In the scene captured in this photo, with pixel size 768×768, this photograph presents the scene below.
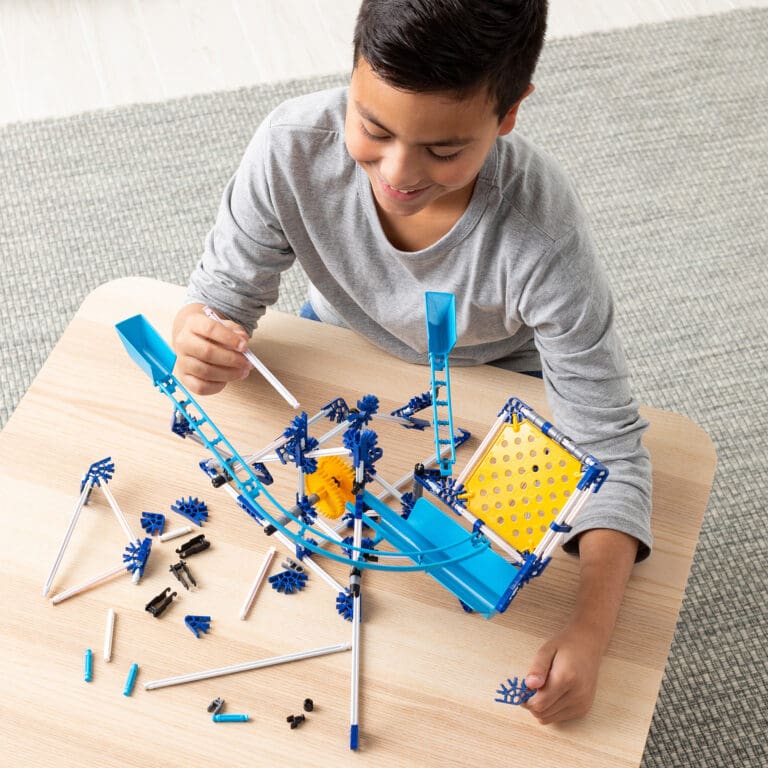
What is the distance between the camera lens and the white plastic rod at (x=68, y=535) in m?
0.77

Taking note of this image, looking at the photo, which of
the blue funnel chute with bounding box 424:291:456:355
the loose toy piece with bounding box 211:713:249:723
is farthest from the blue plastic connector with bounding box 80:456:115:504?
the blue funnel chute with bounding box 424:291:456:355

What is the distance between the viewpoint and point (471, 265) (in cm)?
86

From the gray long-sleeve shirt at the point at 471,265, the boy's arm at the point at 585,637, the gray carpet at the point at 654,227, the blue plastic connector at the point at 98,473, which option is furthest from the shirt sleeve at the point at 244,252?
the gray carpet at the point at 654,227

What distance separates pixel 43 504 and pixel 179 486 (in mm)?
114

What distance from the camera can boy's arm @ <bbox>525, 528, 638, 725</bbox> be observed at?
722 mm

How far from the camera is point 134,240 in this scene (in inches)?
65.9

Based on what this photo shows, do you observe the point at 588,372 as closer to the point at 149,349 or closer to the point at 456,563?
the point at 456,563

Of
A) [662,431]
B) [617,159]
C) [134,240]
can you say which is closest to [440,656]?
[662,431]

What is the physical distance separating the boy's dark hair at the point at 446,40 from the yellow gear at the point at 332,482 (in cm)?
28

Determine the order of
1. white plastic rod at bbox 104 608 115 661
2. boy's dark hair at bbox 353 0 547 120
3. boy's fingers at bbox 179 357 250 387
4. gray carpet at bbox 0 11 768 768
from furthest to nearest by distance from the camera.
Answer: gray carpet at bbox 0 11 768 768, boy's fingers at bbox 179 357 250 387, white plastic rod at bbox 104 608 115 661, boy's dark hair at bbox 353 0 547 120

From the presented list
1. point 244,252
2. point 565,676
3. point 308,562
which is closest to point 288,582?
point 308,562

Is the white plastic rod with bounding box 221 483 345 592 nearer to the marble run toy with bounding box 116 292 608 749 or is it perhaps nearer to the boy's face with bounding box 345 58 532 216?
the marble run toy with bounding box 116 292 608 749

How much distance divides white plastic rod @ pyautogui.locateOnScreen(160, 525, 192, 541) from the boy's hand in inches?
12.0

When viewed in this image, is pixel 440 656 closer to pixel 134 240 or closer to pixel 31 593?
pixel 31 593
